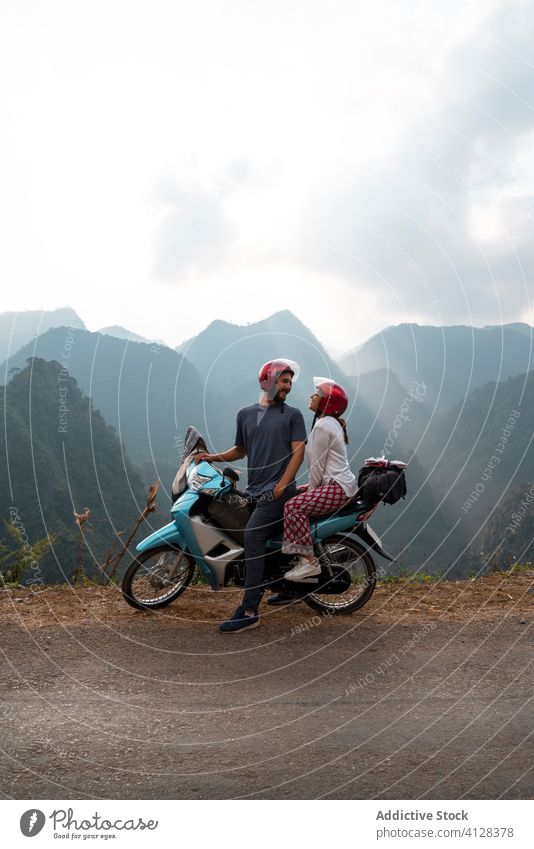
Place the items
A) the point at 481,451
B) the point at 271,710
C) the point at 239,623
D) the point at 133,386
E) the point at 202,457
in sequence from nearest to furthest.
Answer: the point at 271,710 → the point at 239,623 → the point at 202,457 → the point at 481,451 → the point at 133,386

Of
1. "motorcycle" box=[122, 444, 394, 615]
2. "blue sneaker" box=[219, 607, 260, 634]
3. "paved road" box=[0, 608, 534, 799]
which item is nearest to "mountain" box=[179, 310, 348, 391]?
"motorcycle" box=[122, 444, 394, 615]

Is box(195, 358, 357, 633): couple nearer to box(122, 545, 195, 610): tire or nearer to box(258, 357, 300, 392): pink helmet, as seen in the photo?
box(258, 357, 300, 392): pink helmet

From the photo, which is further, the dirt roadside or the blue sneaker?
the blue sneaker

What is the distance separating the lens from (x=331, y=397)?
6.02m

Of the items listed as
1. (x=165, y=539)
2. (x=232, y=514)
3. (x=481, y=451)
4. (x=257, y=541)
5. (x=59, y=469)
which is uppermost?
(x=232, y=514)

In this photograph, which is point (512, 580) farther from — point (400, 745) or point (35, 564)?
point (35, 564)

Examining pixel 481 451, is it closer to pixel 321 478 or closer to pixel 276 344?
pixel 276 344

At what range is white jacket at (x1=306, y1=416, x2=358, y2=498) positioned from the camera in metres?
6.02

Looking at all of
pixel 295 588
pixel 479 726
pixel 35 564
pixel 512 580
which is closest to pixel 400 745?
pixel 479 726

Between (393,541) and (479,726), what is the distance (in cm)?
10352

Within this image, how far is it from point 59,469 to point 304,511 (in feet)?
226

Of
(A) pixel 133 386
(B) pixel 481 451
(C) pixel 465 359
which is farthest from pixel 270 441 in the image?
(C) pixel 465 359

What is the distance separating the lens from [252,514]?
6.06 meters

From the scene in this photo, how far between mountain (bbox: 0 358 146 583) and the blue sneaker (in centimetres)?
4284
